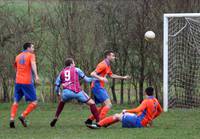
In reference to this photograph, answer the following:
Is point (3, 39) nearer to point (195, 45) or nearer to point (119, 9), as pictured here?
point (119, 9)

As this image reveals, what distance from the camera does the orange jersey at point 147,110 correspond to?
13.2 meters

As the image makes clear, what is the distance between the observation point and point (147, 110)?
1321 centimetres

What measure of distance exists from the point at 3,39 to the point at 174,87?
6.73 meters

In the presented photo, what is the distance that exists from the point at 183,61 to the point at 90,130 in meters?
7.00

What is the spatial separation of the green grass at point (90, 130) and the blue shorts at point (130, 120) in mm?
198

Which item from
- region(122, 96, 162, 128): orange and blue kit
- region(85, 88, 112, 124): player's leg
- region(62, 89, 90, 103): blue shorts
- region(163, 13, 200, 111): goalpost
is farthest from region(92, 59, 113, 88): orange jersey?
region(163, 13, 200, 111): goalpost

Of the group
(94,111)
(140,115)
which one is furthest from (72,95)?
(140,115)

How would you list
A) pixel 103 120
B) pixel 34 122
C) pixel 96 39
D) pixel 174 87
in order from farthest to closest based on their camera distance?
pixel 96 39 < pixel 174 87 < pixel 34 122 < pixel 103 120

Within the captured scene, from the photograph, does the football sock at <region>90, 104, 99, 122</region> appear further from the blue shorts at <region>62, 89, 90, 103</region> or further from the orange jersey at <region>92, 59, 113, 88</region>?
the orange jersey at <region>92, 59, 113, 88</region>

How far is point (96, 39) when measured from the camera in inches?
870

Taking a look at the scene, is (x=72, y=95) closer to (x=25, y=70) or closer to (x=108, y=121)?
(x=108, y=121)

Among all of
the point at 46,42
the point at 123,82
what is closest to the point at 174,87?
the point at 123,82

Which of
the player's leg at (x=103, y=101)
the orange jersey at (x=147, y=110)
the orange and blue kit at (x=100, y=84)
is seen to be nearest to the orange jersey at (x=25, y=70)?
the orange and blue kit at (x=100, y=84)

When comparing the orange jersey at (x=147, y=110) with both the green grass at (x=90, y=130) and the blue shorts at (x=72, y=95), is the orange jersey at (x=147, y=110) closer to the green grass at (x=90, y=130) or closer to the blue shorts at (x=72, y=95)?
the green grass at (x=90, y=130)
